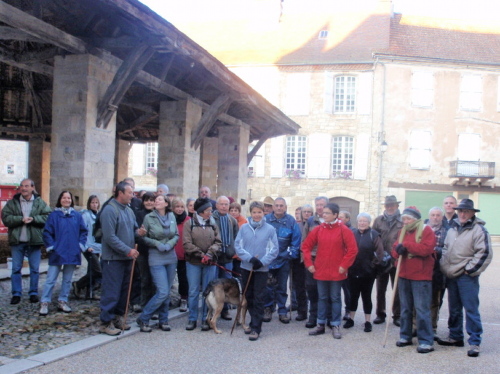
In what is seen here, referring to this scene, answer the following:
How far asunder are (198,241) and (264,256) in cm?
79

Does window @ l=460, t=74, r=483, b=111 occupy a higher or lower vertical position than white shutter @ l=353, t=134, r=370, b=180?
higher

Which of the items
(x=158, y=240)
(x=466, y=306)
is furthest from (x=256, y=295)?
(x=466, y=306)

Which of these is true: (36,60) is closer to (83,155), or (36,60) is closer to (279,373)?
(83,155)

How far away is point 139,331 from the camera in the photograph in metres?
5.85

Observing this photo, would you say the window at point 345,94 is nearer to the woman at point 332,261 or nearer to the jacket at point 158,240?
the woman at point 332,261

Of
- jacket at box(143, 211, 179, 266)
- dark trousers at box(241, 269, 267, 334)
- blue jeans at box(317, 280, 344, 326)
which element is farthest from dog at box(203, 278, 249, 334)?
blue jeans at box(317, 280, 344, 326)

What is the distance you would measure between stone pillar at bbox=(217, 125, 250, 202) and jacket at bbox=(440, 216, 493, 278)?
31.3 feet

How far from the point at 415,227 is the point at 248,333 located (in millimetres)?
2161

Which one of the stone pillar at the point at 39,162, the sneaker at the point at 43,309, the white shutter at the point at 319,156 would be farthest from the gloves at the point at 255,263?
the white shutter at the point at 319,156

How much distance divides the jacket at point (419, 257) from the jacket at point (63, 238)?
3816 millimetres

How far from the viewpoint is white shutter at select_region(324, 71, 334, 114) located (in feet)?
87.6

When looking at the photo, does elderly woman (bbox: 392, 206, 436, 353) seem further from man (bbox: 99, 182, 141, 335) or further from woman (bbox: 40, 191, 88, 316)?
woman (bbox: 40, 191, 88, 316)

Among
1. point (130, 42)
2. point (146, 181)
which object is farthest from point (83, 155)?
point (146, 181)

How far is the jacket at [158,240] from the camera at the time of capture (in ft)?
19.4
